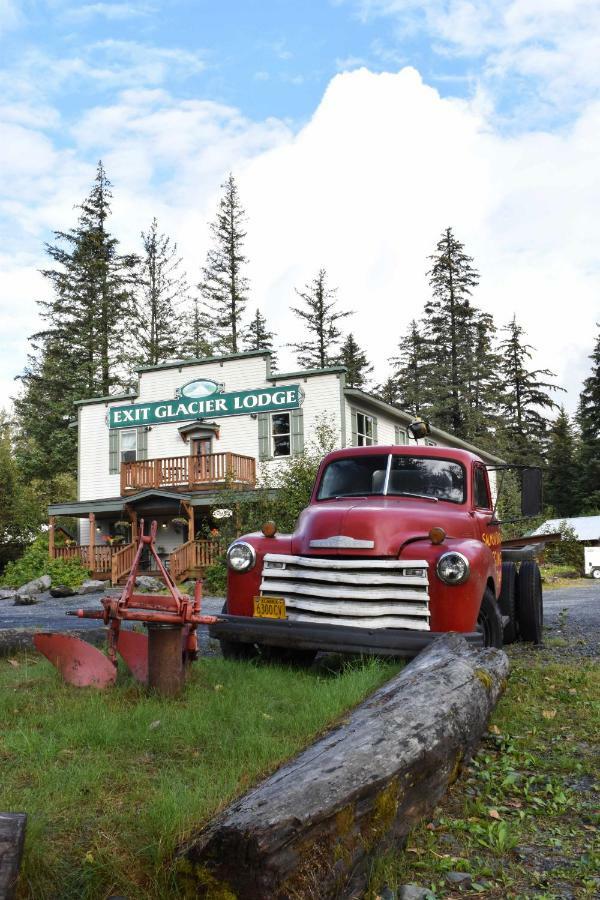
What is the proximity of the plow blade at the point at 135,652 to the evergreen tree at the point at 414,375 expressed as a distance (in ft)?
126

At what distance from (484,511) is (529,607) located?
1.68 meters

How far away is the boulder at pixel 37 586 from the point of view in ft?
66.1

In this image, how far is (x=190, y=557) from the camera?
2123cm

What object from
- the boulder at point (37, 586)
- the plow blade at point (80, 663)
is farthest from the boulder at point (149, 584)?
the plow blade at point (80, 663)

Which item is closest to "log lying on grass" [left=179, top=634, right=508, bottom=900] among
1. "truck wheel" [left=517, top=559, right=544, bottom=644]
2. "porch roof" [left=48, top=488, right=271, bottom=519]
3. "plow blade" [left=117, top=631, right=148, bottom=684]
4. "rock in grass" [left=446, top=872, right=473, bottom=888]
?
"rock in grass" [left=446, top=872, right=473, bottom=888]

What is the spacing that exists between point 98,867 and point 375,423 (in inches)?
926

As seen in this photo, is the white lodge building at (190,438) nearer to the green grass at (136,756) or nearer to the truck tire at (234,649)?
the truck tire at (234,649)

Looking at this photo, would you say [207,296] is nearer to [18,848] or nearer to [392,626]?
[392,626]

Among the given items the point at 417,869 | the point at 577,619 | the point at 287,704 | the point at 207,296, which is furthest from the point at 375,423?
the point at 417,869

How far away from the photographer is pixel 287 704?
443cm

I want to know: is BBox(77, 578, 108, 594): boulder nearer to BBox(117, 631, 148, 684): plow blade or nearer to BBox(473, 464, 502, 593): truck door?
BBox(473, 464, 502, 593): truck door

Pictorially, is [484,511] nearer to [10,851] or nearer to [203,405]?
[10,851]

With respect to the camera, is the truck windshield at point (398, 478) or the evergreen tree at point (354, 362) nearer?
the truck windshield at point (398, 478)

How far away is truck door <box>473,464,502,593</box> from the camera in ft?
22.0
